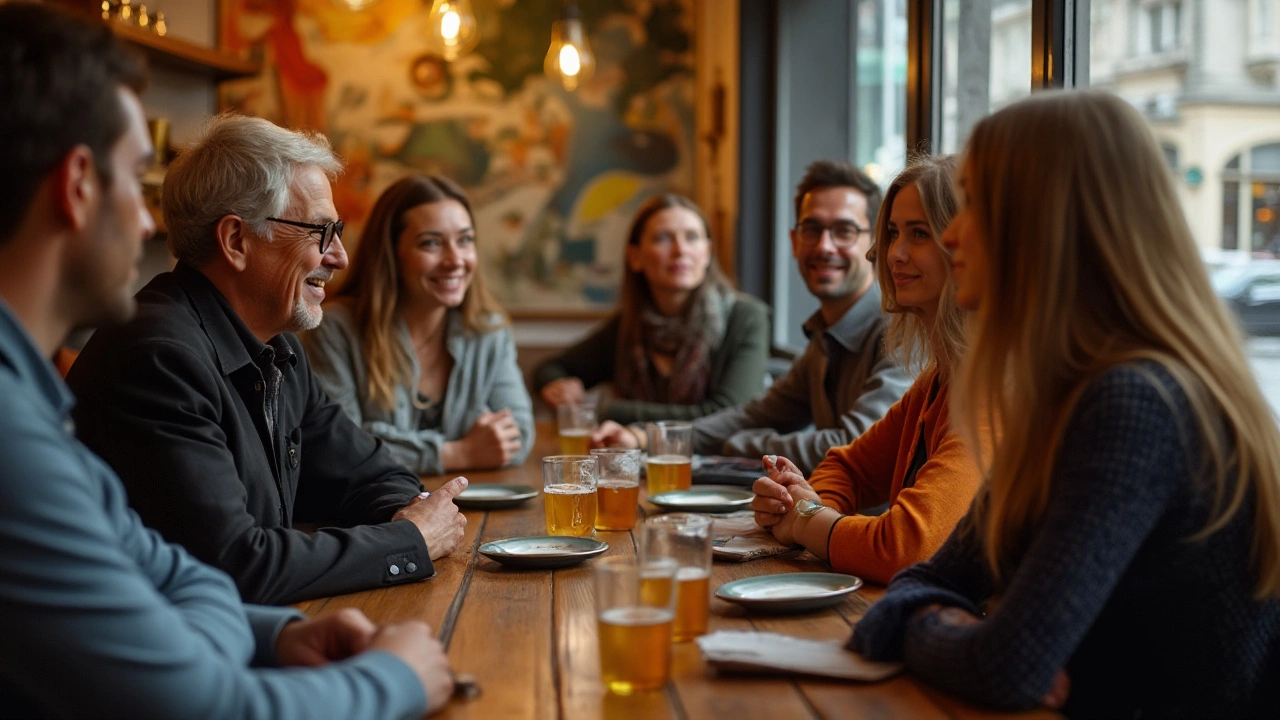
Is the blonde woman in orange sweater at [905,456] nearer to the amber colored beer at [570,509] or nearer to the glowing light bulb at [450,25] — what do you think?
the amber colored beer at [570,509]

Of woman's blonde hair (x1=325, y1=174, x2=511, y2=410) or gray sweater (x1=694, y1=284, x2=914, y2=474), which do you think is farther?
woman's blonde hair (x1=325, y1=174, x2=511, y2=410)

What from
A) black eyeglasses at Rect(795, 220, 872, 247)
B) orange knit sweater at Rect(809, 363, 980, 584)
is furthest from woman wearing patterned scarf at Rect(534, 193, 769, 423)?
orange knit sweater at Rect(809, 363, 980, 584)

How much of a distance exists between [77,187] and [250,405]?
87 cm

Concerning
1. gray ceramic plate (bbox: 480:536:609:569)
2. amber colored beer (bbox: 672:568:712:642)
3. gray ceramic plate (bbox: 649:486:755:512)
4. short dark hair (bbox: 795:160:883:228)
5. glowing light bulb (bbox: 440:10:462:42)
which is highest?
glowing light bulb (bbox: 440:10:462:42)

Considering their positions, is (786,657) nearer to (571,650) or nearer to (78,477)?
(571,650)

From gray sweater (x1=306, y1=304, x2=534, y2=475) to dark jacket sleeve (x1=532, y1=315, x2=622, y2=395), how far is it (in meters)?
1.13

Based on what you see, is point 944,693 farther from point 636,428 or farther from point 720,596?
point 636,428

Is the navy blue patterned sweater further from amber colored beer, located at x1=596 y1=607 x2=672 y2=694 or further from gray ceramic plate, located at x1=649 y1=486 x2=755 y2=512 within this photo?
gray ceramic plate, located at x1=649 y1=486 x2=755 y2=512

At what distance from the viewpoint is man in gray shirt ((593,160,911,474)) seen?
9.34 ft

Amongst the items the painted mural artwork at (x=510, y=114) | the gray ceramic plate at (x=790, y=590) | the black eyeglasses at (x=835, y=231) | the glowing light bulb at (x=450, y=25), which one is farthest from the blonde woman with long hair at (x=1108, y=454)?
the painted mural artwork at (x=510, y=114)

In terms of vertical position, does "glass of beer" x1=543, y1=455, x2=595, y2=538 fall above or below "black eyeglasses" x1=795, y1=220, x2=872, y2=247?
below

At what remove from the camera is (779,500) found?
1946mm

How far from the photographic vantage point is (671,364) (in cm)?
430

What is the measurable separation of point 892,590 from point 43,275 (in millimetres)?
997
